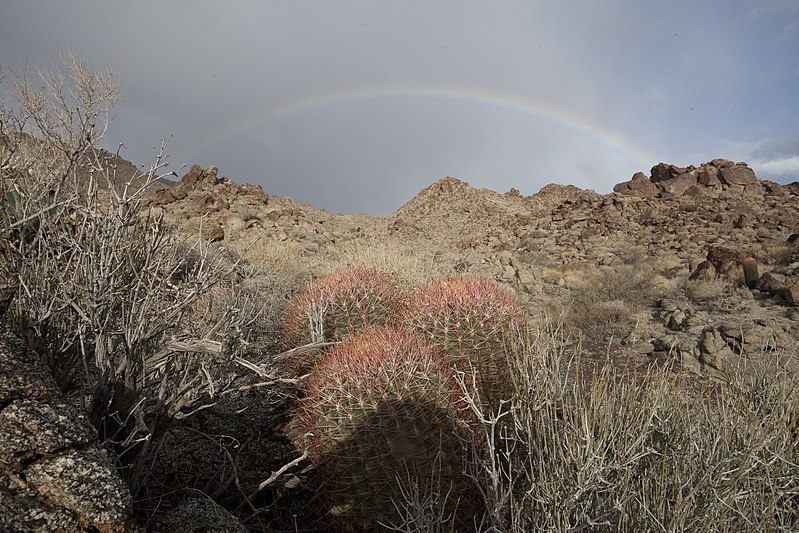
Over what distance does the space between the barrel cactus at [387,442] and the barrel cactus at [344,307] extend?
1301mm

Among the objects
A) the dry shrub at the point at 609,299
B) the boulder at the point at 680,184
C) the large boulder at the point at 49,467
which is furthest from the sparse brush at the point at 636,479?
the boulder at the point at 680,184

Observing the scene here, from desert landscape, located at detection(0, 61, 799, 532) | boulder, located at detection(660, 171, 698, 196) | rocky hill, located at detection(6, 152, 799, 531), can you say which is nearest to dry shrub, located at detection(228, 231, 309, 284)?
rocky hill, located at detection(6, 152, 799, 531)

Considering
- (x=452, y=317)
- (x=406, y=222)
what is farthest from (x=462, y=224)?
(x=452, y=317)

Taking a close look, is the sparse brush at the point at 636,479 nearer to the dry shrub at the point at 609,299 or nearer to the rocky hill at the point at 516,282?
the rocky hill at the point at 516,282

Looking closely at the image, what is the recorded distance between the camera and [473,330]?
3588 mm

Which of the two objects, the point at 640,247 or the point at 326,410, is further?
the point at 640,247

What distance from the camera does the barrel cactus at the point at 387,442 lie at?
8.21ft

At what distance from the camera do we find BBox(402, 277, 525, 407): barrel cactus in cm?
349

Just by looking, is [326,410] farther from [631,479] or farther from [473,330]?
[631,479]

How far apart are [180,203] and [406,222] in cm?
1332

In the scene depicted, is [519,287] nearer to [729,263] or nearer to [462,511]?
[729,263]

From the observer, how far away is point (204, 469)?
2805 millimetres

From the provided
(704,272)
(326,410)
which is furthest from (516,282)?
(326,410)

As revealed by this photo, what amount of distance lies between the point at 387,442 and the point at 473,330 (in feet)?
4.37
